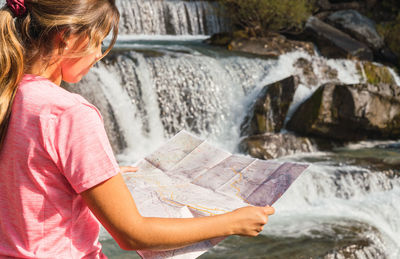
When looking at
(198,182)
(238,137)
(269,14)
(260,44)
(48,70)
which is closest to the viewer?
(48,70)

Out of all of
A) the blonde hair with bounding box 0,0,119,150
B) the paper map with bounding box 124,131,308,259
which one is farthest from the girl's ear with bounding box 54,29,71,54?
the paper map with bounding box 124,131,308,259

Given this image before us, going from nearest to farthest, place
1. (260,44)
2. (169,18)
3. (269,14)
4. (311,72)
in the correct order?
1. (311,72)
2. (260,44)
3. (269,14)
4. (169,18)

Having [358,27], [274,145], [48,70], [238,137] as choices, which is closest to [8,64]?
[48,70]

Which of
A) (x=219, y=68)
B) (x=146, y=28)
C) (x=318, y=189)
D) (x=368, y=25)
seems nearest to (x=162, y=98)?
(x=219, y=68)

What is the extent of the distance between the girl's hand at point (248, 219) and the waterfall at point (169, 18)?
30.1ft

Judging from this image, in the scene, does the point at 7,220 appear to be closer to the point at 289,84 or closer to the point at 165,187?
the point at 165,187

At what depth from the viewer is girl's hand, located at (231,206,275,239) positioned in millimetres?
945

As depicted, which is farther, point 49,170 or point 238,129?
point 238,129

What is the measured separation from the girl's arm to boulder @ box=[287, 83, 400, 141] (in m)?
5.31

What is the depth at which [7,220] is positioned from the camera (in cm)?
84

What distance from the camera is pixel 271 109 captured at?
624 centimetres

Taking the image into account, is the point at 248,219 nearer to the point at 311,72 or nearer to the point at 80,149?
the point at 80,149

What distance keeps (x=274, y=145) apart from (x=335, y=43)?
4.92 meters

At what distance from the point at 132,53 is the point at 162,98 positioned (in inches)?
31.1
